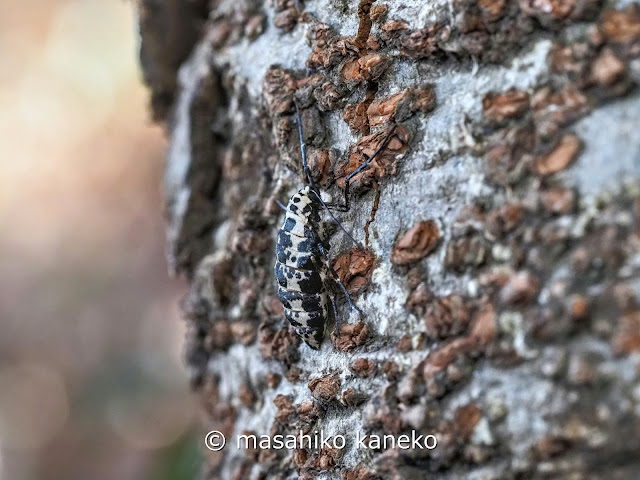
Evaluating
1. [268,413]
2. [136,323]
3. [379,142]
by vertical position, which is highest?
[379,142]

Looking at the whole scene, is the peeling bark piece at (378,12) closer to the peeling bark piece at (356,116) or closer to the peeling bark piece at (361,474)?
the peeling bark piece at (356,116)

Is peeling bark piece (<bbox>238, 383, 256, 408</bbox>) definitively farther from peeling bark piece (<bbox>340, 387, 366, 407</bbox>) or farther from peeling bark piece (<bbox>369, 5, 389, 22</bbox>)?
peeling bark piece (<bbox>369, 5, 389, 22</bbox>)

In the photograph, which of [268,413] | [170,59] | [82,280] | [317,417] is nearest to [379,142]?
[317,417]

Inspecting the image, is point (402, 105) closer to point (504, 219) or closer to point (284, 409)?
point (504, 219)

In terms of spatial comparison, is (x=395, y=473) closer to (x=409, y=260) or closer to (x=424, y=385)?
(x=424, y=385)

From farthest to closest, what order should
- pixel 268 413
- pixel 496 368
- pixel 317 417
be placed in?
1. pixel 268 413
2. pixel 317 417
3. pixel 496 368

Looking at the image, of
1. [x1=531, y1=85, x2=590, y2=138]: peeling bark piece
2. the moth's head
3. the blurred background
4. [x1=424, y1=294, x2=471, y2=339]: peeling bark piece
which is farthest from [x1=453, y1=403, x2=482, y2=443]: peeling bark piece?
the blurred background

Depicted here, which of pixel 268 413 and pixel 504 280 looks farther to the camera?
pixel 268 413
